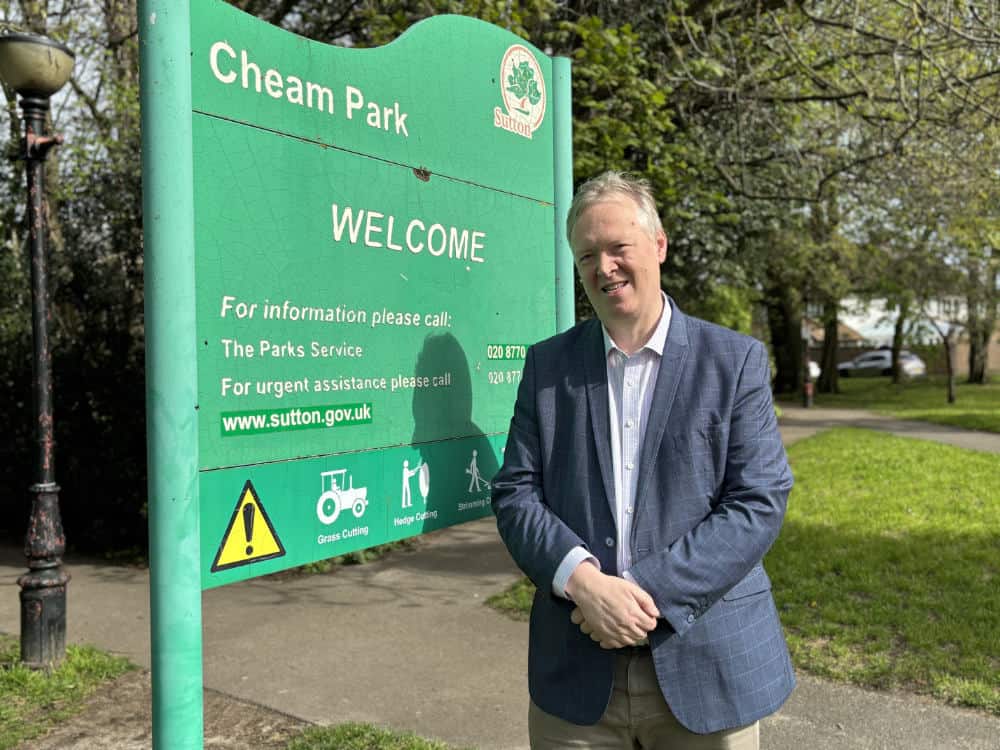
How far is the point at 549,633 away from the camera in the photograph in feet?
6.92

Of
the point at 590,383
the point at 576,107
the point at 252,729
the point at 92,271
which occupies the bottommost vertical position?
the point at 252,729

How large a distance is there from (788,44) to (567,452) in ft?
21.0

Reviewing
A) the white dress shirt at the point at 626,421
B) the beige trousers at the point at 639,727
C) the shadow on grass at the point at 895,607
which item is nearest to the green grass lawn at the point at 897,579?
the shadow on grass at the point at 895,607

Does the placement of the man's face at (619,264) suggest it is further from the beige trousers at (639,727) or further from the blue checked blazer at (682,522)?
the beige trousers at (639,727)

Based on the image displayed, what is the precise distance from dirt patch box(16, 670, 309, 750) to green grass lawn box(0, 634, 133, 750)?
0.08 m

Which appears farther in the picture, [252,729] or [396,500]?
[252,729]

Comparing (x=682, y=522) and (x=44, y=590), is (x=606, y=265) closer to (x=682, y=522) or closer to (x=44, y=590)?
(x=682, y=522)

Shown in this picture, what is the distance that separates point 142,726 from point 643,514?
3.25 meters

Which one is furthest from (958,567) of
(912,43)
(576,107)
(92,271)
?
(92,271)

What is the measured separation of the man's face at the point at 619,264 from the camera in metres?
2.13

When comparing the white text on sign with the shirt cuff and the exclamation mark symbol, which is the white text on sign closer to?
the exclamation mark symbol

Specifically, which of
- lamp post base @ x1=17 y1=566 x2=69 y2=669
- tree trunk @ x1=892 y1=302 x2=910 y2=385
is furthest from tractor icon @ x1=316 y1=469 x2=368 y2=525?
Result: tree trunk @ x1=892 y1=302 x2=910 y2=385

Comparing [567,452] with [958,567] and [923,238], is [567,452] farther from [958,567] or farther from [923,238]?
[923,238]

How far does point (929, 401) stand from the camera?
25.0 meters
